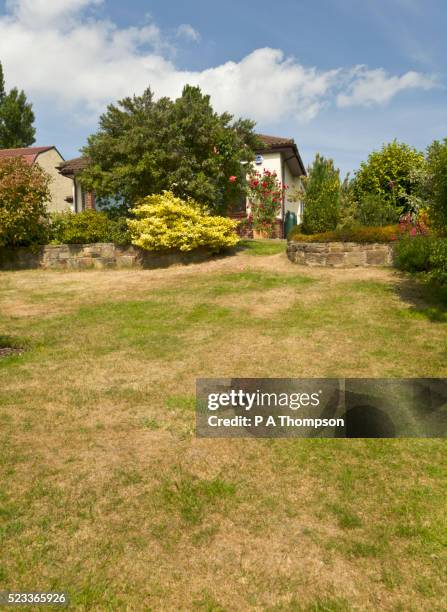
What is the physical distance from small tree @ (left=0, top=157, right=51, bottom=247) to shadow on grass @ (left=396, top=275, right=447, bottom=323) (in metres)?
12.9

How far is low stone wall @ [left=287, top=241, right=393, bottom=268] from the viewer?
12359 millimetres

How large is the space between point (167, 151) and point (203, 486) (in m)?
14.0

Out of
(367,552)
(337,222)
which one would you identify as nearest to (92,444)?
(367,552)

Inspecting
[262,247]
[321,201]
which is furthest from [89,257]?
[321,201]

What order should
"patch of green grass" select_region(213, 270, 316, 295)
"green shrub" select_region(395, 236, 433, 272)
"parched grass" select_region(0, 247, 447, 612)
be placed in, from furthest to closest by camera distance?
"patch of green grass" select_region(213, 270, 316, 295) → "green shrub" select_region(395, 236, 433, 272) → "parched grass" select_region(0, 247, 447, 612)

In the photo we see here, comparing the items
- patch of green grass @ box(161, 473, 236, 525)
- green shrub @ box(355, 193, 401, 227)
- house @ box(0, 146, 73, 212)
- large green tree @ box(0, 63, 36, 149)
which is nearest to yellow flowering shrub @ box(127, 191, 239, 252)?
green shrub @ box(355, 193, 401, 227)

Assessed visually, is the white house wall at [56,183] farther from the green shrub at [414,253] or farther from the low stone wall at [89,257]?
the green shrub at [414,253]

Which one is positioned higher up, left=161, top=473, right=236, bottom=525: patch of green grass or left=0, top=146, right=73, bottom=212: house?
left=0, top=146, right=73, bottom=212: house

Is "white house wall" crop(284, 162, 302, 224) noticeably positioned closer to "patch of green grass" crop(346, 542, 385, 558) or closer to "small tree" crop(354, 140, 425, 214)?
"small tree" crop(354, 140, 425, 214)

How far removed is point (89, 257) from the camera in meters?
16.1

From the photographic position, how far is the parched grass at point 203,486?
112 inches

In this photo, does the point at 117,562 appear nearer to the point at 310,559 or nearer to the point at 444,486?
the point at 310,559

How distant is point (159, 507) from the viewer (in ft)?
11.7

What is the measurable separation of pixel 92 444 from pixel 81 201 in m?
23.8
